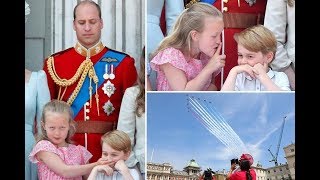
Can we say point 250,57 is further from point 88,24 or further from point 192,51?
point 88,24

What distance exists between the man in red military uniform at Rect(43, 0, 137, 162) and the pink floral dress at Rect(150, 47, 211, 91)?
0.48ft

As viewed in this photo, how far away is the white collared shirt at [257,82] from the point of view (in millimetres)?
5270

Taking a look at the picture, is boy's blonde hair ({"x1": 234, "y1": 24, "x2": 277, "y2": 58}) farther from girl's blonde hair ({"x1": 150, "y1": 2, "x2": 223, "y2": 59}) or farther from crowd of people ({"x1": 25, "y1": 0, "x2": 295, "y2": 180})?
girl's blonde hair ({"x1": 150, "y1": 2, "x2": 223, "y2": 59})

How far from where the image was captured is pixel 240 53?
527cm

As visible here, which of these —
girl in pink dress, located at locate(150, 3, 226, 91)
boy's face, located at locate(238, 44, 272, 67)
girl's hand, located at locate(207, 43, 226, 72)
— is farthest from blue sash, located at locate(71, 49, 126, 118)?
boy's face, located at locate(238, 44, 272, 67)

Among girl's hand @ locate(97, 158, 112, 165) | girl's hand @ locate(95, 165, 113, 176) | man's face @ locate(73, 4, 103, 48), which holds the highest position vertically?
man's face @ locate(73, 4, 103, 48)

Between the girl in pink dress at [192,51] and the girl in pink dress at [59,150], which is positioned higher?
the girl in pink dress at [192,51]

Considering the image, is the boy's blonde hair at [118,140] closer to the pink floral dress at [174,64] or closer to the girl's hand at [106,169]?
the girl's hand at [106,169]

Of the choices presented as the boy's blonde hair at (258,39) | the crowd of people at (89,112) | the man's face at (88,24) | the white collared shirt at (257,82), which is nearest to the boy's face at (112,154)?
the crowd of people at (89,112)

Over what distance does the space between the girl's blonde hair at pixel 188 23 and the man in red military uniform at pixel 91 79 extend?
0.87ft

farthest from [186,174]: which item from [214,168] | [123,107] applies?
[123,107]

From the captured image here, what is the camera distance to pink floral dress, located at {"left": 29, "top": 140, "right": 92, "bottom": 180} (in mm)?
5316

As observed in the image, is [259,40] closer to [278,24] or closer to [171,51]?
[278,24]

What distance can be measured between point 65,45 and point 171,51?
0.63m
